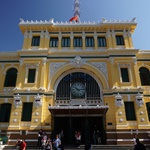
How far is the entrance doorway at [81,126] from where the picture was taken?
1981 cm

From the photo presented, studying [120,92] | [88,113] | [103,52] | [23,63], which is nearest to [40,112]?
[88,113]

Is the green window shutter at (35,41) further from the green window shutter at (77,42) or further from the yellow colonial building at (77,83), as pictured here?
the green window shutter at (77,42)

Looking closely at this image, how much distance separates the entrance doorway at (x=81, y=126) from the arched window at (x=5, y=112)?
587 centimetres

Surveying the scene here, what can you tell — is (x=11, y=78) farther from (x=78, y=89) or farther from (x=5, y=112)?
(x=78, y=89)

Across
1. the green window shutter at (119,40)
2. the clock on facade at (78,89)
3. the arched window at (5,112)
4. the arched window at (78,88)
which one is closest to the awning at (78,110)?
the arched window at (78,88)

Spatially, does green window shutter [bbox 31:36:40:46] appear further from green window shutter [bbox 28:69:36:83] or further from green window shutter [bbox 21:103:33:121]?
green window shutter [bbox 21:103:33:121]

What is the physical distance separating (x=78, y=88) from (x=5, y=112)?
31.0 feet

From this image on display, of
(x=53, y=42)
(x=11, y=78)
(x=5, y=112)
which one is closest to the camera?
(x=5, y=112)

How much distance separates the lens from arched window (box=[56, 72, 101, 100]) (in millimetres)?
21734

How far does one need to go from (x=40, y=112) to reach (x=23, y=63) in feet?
23.0

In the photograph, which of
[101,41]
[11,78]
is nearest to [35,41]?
[11,78]

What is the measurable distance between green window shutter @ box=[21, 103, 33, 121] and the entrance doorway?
3.10 m

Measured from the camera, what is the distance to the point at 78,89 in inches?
867

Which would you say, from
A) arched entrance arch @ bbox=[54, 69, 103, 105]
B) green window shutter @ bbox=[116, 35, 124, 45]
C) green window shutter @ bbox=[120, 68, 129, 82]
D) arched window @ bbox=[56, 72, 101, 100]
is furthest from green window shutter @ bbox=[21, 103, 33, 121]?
green window shutter @ bbox=[116, 35, 124, 45]
